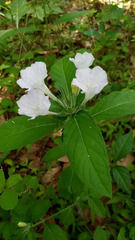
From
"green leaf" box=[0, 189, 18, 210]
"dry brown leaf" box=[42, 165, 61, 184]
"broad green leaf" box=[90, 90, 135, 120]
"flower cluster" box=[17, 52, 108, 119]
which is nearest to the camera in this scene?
"flower cluster" box=[17, 52, 108, 119]

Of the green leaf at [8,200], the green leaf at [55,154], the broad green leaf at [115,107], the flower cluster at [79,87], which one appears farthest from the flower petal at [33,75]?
the green leaf at [8,200]

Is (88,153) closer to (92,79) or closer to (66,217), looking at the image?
(92,79)

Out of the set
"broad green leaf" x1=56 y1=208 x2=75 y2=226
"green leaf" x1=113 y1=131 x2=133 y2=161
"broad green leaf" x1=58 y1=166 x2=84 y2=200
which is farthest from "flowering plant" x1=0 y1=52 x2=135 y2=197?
"broad green leaf" x1=56 y1=208 x2=75 y2=226

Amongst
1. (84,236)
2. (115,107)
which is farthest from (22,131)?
(84,236)

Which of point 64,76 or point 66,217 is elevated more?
point 64,76

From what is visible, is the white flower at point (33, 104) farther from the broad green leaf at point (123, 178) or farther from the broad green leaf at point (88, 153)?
the broad green leaf at point (123, 178)

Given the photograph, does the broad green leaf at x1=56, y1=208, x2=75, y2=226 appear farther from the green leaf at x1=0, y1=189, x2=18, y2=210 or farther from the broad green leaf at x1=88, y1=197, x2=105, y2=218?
the green leaf at x1=0, y1=189, x2=18, y2=210
